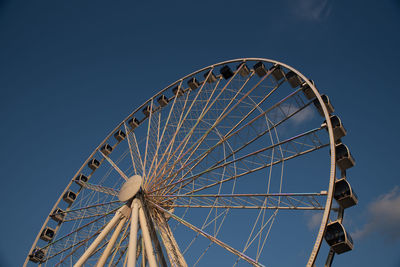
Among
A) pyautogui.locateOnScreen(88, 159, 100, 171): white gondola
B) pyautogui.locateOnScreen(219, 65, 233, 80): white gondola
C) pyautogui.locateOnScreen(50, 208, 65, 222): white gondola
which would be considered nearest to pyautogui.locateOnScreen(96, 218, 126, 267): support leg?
pyautogui.locateOnScreen(50, 208, 65, 222): white gondola

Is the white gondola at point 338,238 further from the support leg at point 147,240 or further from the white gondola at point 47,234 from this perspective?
the white gondola at point 47,234

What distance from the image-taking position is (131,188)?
53.7 ft

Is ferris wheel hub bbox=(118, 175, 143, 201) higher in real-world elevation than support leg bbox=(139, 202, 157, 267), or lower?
higher

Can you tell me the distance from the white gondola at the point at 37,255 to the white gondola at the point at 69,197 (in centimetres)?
310

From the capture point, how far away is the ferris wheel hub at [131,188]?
16062 mm

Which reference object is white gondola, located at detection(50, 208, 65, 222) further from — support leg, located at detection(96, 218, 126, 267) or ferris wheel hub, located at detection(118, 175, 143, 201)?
support leg, located at detection(96, 218, 126, 267)

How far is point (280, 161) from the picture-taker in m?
15.2

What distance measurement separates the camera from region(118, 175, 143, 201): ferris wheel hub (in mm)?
16062

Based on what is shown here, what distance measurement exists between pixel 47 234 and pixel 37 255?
4.17 feet

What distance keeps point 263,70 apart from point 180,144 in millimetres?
5656

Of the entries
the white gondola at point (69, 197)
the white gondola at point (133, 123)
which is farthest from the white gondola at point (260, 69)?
the white gondola at point (69, 197)

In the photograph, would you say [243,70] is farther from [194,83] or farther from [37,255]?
[37,255]

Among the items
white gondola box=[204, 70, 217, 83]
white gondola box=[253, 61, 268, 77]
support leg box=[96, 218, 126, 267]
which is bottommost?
support leg box=[96, 218, 126, 267]

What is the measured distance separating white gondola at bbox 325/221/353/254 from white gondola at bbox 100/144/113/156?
15.6 metres
